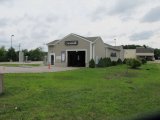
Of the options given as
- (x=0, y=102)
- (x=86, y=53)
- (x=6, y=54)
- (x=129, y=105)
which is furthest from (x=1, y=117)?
(x=6, y=54)

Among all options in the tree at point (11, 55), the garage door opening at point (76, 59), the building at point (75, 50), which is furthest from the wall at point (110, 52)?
the tree at point (11, 55)

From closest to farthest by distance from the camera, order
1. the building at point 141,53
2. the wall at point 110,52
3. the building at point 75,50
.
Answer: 1. the building at point 75,50
2. the wall at point 110,52
3. the building at point 141,53

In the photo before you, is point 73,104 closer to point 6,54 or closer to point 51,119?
point 51,119

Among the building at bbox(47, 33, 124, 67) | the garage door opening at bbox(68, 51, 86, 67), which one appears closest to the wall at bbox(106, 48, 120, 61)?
the building at bbox(47, 33, 124, 67)

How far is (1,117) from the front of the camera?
8.27m

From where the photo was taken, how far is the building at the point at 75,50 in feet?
150

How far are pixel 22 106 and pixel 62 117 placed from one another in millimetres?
2033

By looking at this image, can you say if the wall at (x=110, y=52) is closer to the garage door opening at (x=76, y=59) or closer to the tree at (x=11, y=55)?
the garage door opening at (x=76, y=59)

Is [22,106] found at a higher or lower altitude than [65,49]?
lower

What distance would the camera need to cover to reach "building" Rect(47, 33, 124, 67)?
150ft

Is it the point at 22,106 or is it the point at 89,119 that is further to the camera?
the point at 22,106

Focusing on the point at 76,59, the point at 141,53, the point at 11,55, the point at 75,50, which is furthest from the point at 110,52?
the point at 141,53

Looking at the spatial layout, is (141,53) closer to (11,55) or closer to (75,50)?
(11,55)

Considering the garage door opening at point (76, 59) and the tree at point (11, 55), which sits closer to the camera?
the garage door opening at point (76, 59)
